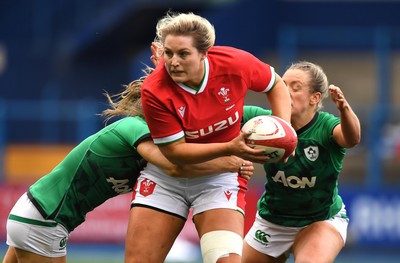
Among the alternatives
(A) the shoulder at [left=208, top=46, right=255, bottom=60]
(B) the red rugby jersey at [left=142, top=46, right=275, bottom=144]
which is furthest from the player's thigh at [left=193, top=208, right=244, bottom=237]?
(A) the shoulder at [left=208, top=46, right=255, bottom=60]

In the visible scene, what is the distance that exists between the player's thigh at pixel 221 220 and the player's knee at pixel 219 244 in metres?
0.04

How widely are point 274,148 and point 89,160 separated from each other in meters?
1.56

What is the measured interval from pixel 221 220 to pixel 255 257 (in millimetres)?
1099

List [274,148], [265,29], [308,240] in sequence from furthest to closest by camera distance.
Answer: [265,29] → [308,240] → [274,148]

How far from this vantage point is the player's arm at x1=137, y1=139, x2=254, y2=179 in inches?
294

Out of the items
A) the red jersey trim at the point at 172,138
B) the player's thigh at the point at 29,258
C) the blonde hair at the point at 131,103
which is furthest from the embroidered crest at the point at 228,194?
the player's thigh at the point at 29,258

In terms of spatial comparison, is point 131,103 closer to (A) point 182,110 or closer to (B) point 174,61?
(A) point 182,110

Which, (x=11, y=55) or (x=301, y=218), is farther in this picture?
(x=11, y=55)

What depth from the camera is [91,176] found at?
787 cm

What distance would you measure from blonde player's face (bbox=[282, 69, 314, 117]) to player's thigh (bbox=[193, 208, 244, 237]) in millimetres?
1008

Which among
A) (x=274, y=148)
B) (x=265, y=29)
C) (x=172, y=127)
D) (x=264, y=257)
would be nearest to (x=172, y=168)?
(x=172, y=127)

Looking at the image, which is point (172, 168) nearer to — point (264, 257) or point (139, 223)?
point (139, 223)

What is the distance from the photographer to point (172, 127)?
286 inches

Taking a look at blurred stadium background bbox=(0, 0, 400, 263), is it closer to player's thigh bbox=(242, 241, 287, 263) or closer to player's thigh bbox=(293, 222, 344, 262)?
player's thigh bbox=(242, 241, 287, 263)
